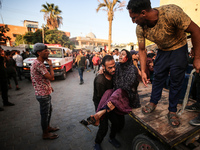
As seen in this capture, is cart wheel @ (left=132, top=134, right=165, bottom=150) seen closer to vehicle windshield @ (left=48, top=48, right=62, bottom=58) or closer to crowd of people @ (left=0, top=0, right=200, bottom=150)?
crowd of people @ (left=0, top=0, right=200, bottom=150)

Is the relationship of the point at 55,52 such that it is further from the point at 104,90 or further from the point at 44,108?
the point at 104,90

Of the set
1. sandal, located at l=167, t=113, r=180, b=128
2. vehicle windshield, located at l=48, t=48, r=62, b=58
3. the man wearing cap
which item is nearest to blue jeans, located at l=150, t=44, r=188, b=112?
sandal, located at l=167, t=113, r=180, b=128

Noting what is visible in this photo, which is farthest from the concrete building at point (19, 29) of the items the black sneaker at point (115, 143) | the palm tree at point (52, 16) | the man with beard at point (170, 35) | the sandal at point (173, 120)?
the sandal at point (173, 120)

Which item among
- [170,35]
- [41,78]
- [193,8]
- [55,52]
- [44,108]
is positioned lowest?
[44,108]

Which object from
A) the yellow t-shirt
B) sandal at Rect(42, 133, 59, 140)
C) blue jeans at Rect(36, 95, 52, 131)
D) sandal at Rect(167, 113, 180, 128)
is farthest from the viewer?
sandal at Rect(42, 133, 59, 140)

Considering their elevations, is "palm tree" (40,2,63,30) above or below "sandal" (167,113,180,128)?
above

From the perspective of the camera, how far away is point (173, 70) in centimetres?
161

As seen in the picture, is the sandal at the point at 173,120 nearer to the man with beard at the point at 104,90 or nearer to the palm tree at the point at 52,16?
the man with beard at the point at 104,90

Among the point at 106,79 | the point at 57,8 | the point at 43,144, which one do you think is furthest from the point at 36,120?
the point at 57,8

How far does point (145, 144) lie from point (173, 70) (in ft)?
4.07

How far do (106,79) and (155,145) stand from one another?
1.36 metres

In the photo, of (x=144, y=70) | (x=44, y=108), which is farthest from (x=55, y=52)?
(x=144, y=70)

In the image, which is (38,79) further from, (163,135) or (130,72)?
(163,135)

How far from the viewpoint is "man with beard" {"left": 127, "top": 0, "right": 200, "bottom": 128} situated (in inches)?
54.1
